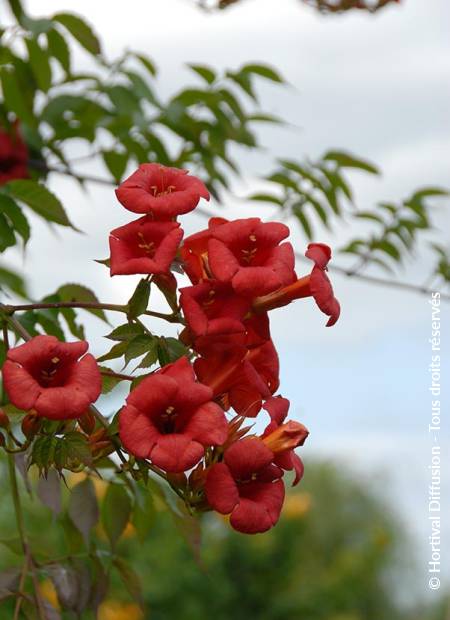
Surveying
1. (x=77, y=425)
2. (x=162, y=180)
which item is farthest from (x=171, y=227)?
(x=77, y=425)

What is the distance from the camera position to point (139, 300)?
109cm

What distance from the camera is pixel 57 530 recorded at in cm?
629

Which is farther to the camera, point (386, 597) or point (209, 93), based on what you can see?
point (386, 597)

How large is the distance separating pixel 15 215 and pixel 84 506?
51 centimetres

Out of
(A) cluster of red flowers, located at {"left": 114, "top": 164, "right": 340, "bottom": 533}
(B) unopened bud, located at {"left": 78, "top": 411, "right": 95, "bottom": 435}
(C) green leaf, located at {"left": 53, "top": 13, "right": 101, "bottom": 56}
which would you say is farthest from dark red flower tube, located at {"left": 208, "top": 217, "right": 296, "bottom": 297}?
(C) green leaf, located at {"left": 53, "top": 13, "right": 101, "bottom": 56}

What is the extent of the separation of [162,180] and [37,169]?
145 centimetres

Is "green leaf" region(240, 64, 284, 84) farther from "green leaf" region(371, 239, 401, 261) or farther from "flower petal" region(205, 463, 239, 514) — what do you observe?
"flower petal" region(205, 463, 239, 514)

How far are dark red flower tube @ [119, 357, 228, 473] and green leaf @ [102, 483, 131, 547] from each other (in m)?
0.72

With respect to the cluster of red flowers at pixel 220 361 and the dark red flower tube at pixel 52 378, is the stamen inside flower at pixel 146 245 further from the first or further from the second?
the dark red flower tube at pixel 52 378

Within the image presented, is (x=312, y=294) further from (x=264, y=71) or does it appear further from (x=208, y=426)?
(x=264, y=71)

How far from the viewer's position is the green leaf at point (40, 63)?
2088 mm

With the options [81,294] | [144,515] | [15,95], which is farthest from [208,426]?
[15,95]

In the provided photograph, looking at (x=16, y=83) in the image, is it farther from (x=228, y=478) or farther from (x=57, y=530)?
(x=57, y=530)

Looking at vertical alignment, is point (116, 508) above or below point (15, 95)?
below
